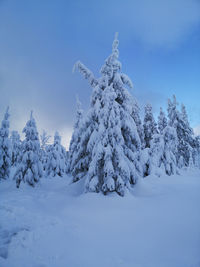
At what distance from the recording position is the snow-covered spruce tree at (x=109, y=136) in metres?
9.21

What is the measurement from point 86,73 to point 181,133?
73.5 feet

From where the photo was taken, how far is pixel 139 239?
4625 millimetres

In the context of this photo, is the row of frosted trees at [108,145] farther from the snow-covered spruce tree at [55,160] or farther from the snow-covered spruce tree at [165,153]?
the snow-covered spruce tree at [55,160]

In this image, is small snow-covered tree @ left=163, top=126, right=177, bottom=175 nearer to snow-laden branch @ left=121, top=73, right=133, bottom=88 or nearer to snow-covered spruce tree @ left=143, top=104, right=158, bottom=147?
snow-laden branch @ left=121, top=73, right=133, bottom=88

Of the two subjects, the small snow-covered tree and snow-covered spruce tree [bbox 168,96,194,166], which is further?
snow-covered spruce tree [bbox 168,96,194,166]

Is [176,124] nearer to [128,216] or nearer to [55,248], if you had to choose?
[128,216]

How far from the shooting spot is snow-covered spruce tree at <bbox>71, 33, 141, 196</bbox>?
30.2ft

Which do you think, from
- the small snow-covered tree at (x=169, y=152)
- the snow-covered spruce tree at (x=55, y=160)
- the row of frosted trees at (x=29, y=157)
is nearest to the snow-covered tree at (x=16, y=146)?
the row of frosted trees at (x=29, y=157)

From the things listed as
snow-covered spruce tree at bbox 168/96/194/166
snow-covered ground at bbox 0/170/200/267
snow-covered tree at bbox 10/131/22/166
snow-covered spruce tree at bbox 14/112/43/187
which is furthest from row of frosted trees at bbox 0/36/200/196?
snow-covered tree at bbox 10/131/22/166

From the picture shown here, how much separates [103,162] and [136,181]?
9.61 ft

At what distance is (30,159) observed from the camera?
52.5 feet

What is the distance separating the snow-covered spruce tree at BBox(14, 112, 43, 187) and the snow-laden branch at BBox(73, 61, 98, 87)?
29.4ft

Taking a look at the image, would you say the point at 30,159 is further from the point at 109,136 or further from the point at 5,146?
the point at 109,136

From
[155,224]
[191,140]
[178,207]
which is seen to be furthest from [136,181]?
[191,140]
